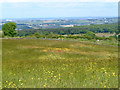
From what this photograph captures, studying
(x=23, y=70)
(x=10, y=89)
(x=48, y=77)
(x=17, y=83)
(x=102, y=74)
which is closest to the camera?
(x=10, y=89)

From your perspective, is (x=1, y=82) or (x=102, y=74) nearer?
(x=1, y=82)

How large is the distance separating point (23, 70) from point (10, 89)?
14.6ft

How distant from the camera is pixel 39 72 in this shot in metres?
15.0

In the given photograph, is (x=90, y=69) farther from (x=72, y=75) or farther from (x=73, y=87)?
(x=73, y=87)

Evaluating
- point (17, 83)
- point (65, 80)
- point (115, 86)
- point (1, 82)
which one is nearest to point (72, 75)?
point (65, 80)

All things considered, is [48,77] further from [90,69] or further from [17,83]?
[90,69]

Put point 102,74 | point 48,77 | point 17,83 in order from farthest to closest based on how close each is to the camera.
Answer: point 102,74
point 48,77
point 17,83

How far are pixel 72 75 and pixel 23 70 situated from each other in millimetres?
4918

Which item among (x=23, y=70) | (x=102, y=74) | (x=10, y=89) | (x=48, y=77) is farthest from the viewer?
(x=23, y=70)

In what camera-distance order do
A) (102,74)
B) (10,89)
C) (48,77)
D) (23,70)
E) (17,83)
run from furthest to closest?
(23,70), (102,74), (48,77), (17,83), (10,89)

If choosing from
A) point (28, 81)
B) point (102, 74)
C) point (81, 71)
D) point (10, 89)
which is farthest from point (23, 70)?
point (102, 74)

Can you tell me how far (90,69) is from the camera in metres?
16.1

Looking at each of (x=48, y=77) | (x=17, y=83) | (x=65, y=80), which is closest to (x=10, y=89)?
(x=17, y=83)

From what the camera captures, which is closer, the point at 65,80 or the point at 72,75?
the point at 65,80
